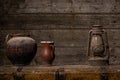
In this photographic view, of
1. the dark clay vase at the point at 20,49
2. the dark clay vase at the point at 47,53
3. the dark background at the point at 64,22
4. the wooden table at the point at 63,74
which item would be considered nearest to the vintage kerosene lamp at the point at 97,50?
the wooden table at the point at 63,74

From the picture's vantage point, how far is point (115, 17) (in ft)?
10.3

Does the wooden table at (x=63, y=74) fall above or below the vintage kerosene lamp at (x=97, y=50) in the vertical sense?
below

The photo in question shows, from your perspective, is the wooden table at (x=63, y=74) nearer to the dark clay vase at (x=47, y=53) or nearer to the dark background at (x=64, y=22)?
the dark clay vase at (x=47, y=53)

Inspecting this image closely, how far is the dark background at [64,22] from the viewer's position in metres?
3.12

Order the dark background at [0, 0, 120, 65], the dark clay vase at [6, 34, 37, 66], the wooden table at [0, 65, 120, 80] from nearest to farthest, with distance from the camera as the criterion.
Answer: the wooden table at [0, 65, 120, 80] < the dark clay vase at [6, 34, 37, 66] < the dark background at [0, 0, 120, 65]

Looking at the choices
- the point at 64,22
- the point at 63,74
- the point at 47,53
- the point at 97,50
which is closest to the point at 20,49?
the point at 47,53

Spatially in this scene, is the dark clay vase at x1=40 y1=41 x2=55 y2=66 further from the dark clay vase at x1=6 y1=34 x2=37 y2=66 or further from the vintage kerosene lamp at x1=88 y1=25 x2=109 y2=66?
the vintage kerosene lamp at x1=88 y1=25 x2=109 y2=66

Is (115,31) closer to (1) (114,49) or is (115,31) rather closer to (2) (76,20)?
(1) (114,49)

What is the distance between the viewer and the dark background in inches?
123

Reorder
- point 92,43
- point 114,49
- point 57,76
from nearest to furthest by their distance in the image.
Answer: point 57,76, point 92,43, point 114,49

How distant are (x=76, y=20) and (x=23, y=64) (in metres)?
0.85

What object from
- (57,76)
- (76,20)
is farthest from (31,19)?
(57,76)

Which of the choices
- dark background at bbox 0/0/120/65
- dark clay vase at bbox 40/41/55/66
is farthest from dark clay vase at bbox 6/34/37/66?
dark background at bbox 0/0/120/65

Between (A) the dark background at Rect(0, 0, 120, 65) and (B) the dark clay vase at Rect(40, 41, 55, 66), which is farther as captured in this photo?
(A) the dark background at Rect(0, 0, 120, 65)
